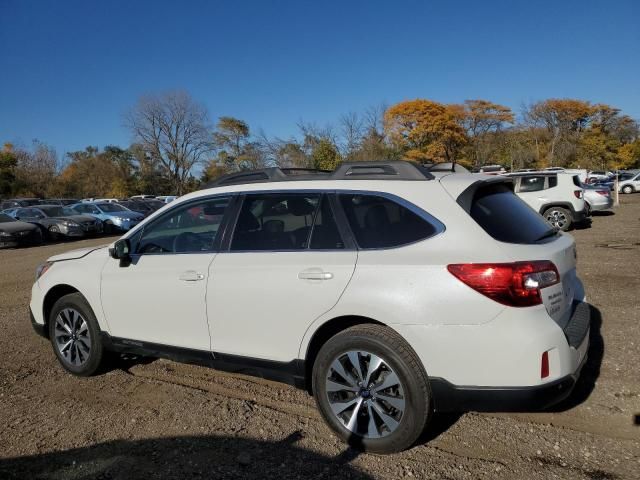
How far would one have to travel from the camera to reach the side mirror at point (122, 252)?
404cm

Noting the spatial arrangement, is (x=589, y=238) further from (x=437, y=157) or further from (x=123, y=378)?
(x=437, y=157)

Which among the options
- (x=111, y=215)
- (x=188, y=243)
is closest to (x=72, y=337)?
(x=188, y=243)

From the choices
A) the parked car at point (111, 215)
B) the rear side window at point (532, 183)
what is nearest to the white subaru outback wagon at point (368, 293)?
the rear side window at point (532, 183)

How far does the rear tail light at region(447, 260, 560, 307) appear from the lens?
2682mm

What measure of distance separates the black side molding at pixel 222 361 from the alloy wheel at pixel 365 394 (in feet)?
0.93

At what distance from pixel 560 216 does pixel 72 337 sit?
13635mm

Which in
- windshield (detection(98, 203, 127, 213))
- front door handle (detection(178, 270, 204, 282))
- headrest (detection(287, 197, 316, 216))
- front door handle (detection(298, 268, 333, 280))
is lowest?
windshield (detection(98, 203, 127, 213))

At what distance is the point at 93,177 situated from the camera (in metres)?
57.1

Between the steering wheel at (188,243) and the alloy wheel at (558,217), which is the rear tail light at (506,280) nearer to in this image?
the steering wheel at (188,243)

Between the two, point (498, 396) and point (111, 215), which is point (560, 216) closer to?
point (498, 396)

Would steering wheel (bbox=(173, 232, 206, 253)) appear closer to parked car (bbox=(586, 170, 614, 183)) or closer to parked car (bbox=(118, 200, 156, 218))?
parked car (bbox=(586, 170, 614, 183))

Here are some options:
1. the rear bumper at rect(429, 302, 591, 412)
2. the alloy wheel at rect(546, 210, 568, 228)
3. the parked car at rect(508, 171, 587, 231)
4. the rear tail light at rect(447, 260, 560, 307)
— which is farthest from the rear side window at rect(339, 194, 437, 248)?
the alloy wheel at rect(546, 210, 568, 228)

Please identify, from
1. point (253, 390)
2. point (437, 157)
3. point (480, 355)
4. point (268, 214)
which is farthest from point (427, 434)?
point (437, 157)

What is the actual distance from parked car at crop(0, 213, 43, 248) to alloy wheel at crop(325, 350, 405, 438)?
18074mm
